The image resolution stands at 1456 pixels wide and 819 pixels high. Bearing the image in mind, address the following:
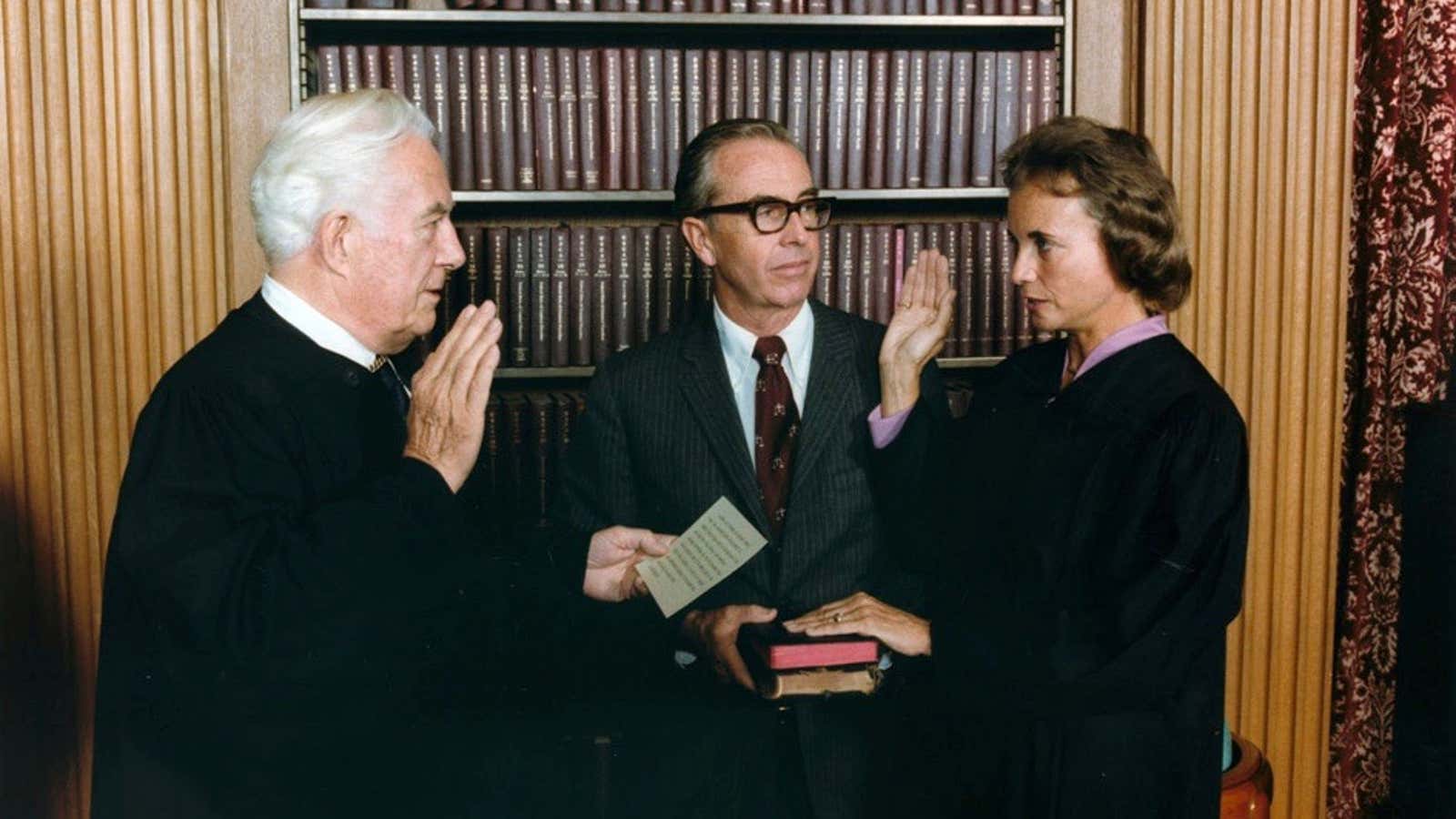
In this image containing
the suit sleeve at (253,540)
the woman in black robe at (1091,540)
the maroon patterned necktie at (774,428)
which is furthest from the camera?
the maroon patterned necktie at (774,428)

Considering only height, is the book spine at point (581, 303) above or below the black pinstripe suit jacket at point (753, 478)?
above

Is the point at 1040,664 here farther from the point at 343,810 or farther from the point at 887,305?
the point at 887,305

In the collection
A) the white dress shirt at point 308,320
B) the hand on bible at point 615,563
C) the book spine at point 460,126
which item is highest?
the book spine at point 460,126

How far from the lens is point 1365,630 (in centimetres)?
307

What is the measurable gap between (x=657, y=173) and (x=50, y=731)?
1.71m

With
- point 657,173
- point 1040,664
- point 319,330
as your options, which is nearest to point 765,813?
point 1040,664

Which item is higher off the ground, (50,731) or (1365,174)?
(1365,174)

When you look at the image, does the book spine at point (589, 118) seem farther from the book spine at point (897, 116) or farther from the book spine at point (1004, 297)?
the book spine at point (1004, 297)

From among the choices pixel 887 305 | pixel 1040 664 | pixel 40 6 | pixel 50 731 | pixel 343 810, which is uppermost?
pixel 40 6

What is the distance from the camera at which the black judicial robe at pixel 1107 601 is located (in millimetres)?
1737

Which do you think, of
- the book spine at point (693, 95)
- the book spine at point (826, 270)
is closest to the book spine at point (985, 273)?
the book spine at point (826, 270)

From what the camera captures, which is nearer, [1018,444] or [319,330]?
[319,330]

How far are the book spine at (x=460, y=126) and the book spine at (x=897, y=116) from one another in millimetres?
916

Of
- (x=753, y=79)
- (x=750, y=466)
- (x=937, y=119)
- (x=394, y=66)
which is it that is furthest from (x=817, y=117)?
(x=750, y=466)
